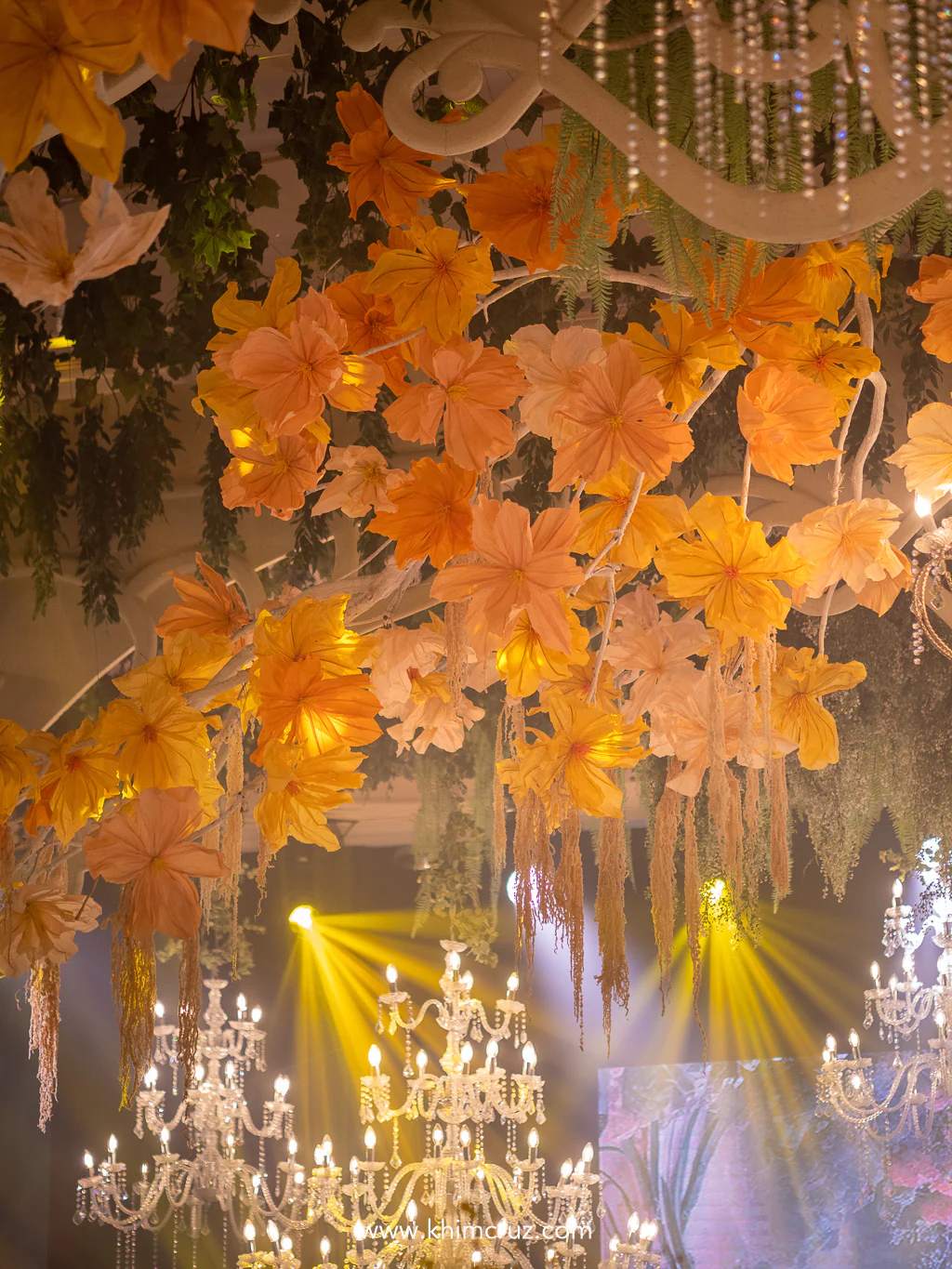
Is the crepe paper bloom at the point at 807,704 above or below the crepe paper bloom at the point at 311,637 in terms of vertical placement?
below

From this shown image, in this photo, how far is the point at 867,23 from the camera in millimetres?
901

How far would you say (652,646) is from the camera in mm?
1463

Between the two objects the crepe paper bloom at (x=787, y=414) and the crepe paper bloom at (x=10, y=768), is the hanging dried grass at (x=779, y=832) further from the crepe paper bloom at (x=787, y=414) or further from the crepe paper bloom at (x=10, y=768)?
the crepe paper bloom at (x=10, y=768)

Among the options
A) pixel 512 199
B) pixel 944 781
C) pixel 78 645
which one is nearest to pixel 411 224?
pixel 512 199

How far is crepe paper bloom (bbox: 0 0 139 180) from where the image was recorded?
0.69 m

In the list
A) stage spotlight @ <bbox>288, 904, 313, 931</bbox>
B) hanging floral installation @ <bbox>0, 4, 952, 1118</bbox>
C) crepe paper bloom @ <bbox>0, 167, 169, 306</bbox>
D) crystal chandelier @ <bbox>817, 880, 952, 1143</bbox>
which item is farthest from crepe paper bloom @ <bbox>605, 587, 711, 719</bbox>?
stage spotlight @ <bbox>288, 904, 313, 931</bbox>

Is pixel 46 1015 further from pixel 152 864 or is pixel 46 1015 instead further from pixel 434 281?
pixel 434 281

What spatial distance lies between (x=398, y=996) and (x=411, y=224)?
3955mm

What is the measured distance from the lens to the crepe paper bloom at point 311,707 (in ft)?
4.19

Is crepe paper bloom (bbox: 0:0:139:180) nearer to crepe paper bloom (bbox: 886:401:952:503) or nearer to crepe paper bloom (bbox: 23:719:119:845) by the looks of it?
crepe paper bloom (bbox: 23:719:119:845)

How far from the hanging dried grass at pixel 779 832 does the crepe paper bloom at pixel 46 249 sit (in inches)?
32.0

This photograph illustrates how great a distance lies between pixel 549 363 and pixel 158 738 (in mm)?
566

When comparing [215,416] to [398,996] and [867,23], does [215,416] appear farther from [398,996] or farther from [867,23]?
[398,996]

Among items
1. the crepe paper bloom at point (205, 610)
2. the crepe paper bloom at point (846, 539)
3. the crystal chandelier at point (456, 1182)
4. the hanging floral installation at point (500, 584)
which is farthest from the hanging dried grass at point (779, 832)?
the crystal chandelier at point (456, 1182)
